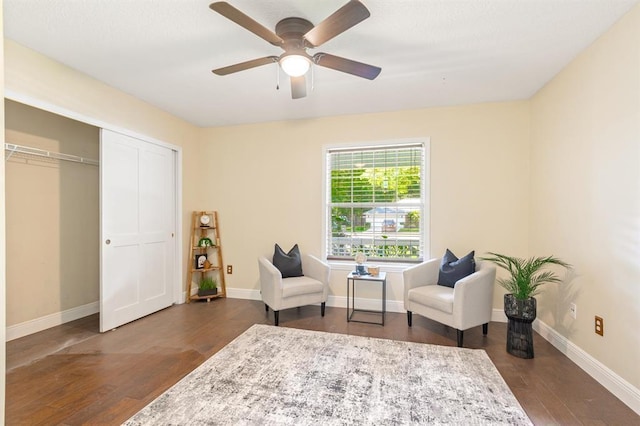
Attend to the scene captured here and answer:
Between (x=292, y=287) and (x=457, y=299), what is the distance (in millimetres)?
1673

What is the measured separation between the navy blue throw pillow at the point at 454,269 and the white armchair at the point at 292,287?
1.30 meters

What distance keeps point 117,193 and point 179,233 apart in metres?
1.06

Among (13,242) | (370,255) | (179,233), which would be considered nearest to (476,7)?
(370,255)

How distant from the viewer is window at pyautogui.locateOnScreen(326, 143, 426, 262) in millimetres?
3961

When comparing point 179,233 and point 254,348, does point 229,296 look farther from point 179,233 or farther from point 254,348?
point 254,348

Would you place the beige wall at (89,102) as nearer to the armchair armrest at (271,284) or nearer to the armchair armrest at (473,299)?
the armchair armrest at (271,284)

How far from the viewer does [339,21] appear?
5.74 ft

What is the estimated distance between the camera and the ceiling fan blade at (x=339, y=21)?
5.30ft

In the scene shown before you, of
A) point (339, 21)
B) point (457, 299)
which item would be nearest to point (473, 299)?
point (457, 299)

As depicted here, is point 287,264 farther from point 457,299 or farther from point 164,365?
point 457,299

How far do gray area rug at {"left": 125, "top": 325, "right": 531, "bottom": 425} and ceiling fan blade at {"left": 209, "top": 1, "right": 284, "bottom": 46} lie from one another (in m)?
2.25

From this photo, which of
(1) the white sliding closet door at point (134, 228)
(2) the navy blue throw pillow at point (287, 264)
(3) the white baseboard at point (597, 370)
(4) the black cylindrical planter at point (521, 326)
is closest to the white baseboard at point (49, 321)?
(1) the white sliding closet door at point (134, 228)

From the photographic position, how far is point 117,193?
3377 mm

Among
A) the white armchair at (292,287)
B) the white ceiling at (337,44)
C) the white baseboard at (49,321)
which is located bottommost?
the white baseboard at (49,321)
